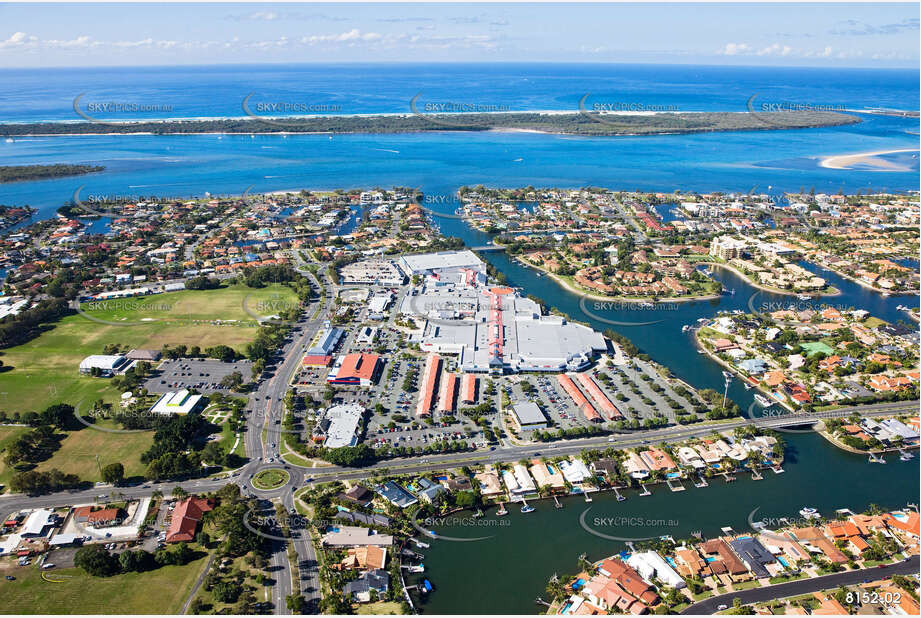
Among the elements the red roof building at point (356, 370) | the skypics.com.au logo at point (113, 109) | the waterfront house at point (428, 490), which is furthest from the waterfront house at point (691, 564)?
the skypics.com.au logo at point (113, 109)

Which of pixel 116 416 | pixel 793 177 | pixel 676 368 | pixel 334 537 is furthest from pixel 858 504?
pixel 793 177

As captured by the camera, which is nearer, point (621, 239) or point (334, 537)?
point (334, 537)

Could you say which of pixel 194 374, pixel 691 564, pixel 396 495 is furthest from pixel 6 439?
pixel 691 564

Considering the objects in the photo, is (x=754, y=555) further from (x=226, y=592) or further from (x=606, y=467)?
(x=226, y=592)

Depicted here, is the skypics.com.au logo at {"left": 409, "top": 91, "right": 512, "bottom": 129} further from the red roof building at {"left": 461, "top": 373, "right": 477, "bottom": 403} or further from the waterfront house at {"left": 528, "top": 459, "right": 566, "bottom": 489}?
the waterfront house at {"left": 528, "top": 459, "right": 566, "bottom": 489}

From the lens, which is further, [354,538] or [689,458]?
[689,458]

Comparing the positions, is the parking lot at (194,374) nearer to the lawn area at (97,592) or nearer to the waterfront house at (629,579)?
the lawn area at (97,592)

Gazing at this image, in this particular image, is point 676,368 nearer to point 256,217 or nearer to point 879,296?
point 879,296
